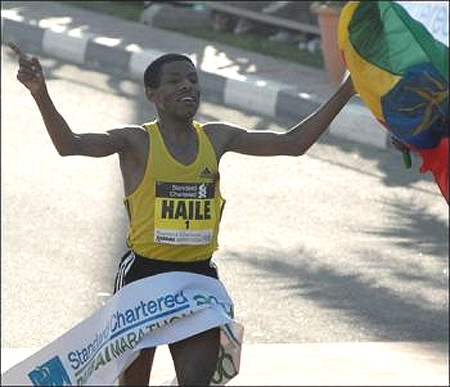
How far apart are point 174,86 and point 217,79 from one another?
9.74 metres

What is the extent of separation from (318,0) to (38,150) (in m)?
4.27

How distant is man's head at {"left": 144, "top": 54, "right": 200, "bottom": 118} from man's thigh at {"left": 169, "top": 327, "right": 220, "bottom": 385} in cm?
59

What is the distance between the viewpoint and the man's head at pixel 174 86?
4.98m

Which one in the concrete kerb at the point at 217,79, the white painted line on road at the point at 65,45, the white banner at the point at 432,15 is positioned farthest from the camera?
the white painted line on road at the point at 65,45

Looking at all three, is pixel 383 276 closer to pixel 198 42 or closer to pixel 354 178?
pixel 354 178

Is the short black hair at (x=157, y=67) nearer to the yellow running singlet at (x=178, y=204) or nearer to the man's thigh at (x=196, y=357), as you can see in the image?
the yellow running singlet at (x=178, y=204)

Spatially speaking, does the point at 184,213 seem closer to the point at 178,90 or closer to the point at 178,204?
the point at 178,204

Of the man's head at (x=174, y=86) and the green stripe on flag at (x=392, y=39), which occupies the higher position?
the green stripe on flag at (x=392, y=39)

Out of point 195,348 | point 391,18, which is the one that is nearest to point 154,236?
point 195,348

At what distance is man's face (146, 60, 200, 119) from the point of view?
4.98 metres

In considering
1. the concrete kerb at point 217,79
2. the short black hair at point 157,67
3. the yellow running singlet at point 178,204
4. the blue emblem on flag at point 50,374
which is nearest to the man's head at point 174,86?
the short black hair at point 157,67

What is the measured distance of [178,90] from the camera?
16.3 ft

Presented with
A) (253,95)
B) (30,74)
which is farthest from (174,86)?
(253,95)

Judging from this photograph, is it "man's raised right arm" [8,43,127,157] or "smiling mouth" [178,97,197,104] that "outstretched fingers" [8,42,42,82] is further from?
"smiling mouth" [178,97,197,104]
